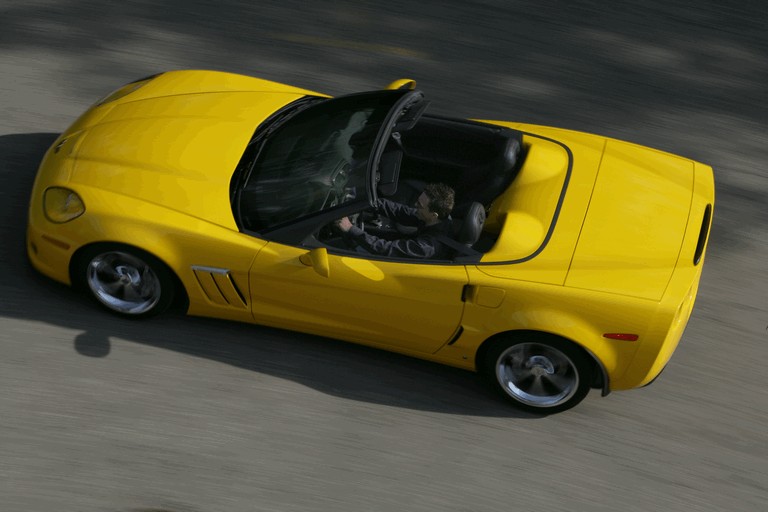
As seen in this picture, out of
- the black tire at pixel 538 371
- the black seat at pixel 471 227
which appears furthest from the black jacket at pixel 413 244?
the black tire at pixel 538 371

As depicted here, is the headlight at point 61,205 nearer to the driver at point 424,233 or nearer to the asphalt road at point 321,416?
the asphalt road at point 321,416

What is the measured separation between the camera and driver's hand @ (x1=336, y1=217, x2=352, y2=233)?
5.17 m

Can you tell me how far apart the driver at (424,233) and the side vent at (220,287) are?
68 cm

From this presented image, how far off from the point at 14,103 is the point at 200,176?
283 cm

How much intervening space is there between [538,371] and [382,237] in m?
1.15

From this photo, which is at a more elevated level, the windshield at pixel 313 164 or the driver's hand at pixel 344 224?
the windshield at pixel 313 164

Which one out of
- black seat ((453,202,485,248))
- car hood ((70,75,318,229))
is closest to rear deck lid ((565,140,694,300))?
black seat ((453,202,485,248))

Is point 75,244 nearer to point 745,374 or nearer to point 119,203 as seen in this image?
point 119,203

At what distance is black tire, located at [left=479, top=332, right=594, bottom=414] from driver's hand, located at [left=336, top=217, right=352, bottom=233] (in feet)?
3.30

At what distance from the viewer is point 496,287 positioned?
4902 millimetres

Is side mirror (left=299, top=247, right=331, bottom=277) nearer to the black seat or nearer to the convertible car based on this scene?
the convertible car

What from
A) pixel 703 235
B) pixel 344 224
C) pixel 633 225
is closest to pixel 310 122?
pixel 344 224

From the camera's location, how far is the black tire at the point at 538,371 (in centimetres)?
504

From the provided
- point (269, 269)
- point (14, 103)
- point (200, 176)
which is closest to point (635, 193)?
point (269, 269)
